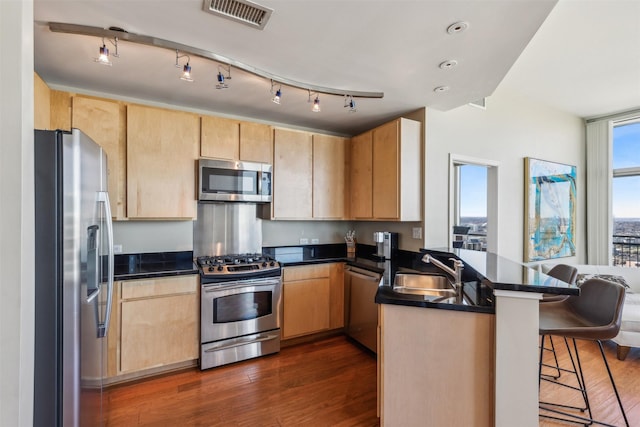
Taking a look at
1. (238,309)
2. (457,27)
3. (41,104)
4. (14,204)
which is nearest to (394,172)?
(457,27)

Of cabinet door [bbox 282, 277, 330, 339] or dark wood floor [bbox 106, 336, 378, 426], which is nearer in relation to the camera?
dark wood floor [bbox 106, 336, 378, 426]

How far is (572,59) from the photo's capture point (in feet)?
9.70

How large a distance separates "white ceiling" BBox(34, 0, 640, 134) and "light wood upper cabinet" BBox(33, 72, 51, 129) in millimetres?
151

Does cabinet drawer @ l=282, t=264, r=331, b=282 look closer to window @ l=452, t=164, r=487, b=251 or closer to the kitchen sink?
the kitchen sink

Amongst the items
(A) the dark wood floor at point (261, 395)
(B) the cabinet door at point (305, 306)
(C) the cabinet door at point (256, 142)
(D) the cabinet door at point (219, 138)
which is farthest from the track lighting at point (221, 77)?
(A) the dark wood floor at point (261, 395)

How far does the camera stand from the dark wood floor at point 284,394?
2.08m

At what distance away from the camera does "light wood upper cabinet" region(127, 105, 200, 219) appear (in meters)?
2.67

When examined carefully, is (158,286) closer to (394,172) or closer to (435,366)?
(435,366)

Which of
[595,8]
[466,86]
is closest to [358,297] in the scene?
[466,86]

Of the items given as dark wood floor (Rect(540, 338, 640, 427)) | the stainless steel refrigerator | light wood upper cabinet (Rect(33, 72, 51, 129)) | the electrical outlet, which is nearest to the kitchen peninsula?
dark wood floor (Rect(540, 338, 640, 427))

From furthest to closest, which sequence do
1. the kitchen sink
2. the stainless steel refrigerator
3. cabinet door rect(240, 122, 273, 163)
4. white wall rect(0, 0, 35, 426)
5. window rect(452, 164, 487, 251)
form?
window rect(452, 164, 487, 251) → cabinet door rect(240, 122, 273, 163) → the kitchen sink → the stainless steel refrigerator → white wall rect(0, 0, 35, 426)

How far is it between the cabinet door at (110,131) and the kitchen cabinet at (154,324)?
73 cm

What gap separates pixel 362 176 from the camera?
11.7ft

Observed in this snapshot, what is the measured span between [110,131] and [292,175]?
176cm
